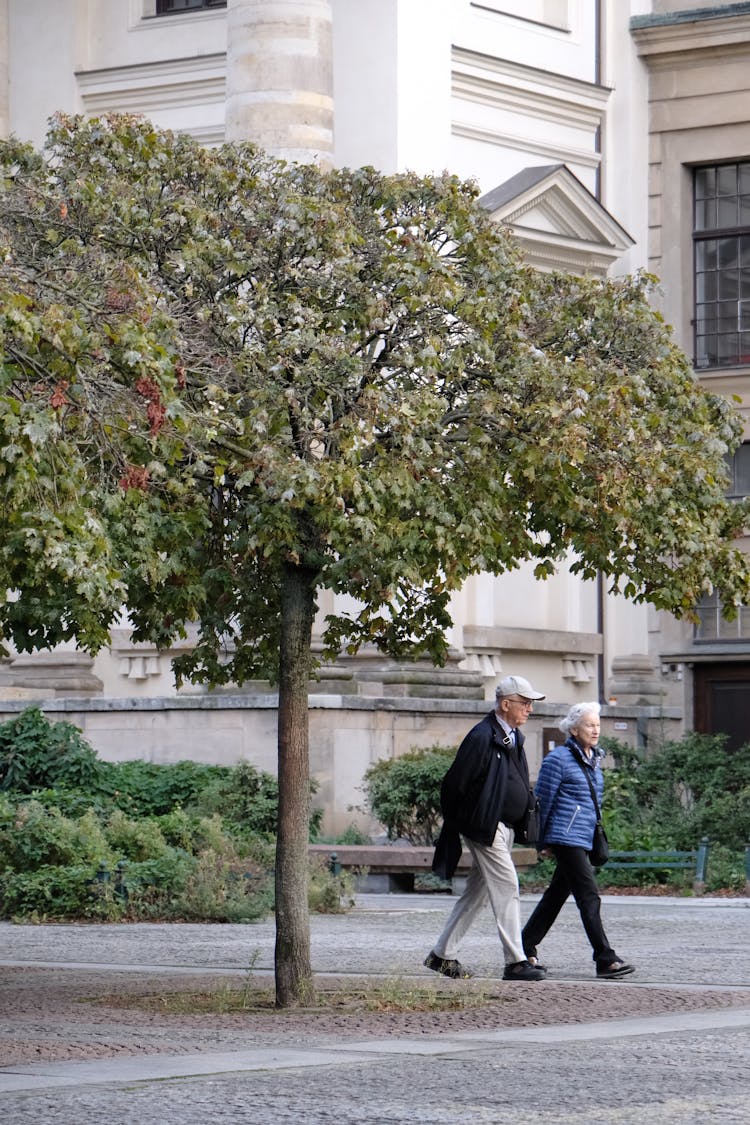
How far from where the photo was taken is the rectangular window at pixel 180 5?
110 ft

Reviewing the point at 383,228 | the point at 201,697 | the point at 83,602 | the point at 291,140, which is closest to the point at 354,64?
the point at 291,140

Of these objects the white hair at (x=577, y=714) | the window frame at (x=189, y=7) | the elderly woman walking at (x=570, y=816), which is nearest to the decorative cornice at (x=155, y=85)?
the window frame at (x=189, y=7)

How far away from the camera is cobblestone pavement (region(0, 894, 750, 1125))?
8.41 m

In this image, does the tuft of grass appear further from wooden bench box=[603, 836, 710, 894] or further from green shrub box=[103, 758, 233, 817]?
green shrub box=[103, 758, 233, 817]

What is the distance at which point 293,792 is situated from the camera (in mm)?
12812

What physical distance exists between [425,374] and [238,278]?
1.18 meters

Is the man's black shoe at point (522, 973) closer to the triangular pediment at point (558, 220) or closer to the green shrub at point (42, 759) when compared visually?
the green shrub at point (42, 759)

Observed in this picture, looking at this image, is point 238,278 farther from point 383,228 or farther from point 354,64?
point 354,64

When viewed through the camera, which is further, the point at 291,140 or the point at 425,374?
the point at 291,140

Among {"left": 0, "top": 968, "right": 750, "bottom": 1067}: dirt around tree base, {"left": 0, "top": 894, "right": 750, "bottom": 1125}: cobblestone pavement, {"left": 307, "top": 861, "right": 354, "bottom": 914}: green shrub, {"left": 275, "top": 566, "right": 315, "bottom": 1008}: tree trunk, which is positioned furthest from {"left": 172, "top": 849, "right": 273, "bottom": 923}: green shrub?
{"left": 275, "top": 566, "right": 315, "bottom": 1008}: tree trunk

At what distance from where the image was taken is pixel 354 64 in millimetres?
31016

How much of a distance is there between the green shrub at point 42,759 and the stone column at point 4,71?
12.4 metres

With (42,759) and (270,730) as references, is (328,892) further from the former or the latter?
(270,730)

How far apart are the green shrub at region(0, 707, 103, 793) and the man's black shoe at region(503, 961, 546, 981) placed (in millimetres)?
11149
